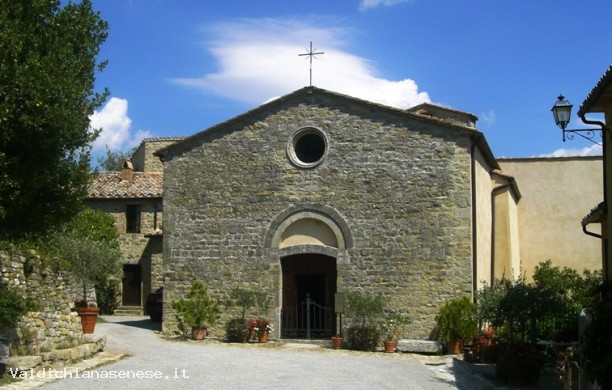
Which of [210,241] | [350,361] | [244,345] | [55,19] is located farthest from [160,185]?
[55,19]

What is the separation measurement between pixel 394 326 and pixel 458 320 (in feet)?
6.69

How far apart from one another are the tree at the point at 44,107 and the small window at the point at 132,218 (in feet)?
66.1

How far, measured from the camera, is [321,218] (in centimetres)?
2338

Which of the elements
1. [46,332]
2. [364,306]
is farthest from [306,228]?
[46,332]

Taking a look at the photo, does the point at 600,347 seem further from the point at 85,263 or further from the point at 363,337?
the point at 85,263

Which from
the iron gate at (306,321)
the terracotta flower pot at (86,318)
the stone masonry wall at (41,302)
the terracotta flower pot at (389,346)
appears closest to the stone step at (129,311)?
the iron gate at (306,321)

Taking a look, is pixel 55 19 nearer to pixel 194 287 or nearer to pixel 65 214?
pixel 65 214

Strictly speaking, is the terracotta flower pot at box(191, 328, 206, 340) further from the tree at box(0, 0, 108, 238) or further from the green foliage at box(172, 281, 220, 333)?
the tree at box(0, 0, 108, 238)

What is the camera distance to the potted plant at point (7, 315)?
13.6 m

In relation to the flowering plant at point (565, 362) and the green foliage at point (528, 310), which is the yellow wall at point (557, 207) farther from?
the flowering plant at point (565, 362)

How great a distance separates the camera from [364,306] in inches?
870

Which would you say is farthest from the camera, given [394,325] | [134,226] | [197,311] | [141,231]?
[134,226]

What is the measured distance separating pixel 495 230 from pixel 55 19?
59.3 ft

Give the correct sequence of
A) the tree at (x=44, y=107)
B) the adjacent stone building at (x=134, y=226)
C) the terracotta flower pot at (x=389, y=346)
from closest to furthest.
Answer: the tree at (x=44, y=107)
the terracotta flower pot at (x=389, y=346)
the adjacent stone building at (x=134, y=226)
